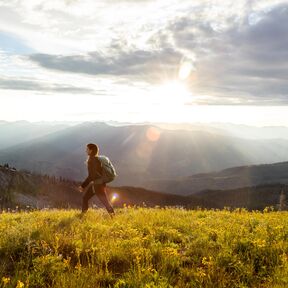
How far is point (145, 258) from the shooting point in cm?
750

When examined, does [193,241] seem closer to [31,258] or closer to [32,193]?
[31,258]

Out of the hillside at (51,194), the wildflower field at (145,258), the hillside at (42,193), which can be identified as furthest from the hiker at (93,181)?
the hillside at (42,193)

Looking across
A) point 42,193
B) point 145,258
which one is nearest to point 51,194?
point 42,193

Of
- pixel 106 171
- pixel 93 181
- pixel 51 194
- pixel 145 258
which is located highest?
pixel 106 171

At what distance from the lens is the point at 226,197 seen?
175750mm

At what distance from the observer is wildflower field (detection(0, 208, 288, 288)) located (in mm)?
6217

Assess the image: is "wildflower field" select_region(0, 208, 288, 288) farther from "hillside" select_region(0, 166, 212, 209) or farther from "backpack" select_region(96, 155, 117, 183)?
"hillside" select_region(0, 166, 212, 209)

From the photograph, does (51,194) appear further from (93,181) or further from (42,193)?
(93,181)

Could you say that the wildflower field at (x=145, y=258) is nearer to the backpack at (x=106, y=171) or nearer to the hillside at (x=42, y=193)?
the backpack at (x=106, y=171)

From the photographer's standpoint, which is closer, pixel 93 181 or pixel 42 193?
pixel 93 181

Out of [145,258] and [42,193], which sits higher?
[145,258]

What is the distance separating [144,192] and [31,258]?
4338 inches

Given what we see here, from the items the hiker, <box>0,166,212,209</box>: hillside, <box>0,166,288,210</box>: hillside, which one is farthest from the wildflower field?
<box>0,166,212,209</box>: hillside

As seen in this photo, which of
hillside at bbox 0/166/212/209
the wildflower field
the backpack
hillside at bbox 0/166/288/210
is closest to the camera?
the wildflower field
